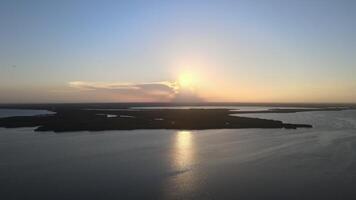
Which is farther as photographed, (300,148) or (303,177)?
(300,148)

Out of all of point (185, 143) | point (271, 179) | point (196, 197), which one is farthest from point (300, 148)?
point (196, 197)

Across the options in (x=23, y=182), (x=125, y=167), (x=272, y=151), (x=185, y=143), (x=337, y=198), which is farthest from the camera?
(x=185, y=143)

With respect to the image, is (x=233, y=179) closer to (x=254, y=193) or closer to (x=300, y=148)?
(x=254, y=193)

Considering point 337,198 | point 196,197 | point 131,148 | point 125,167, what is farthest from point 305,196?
point 131,148

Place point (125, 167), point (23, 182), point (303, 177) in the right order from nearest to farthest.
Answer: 1. point (23, 182)
2. point (303, 177)
3. point (125, 167)

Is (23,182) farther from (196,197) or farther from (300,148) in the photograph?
(300,148)

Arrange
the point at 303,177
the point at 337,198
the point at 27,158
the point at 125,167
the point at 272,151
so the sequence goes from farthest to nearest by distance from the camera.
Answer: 1. the point at 272,151
2. the point at 27,158
3. the point at 125,167
4. the point at 303,177
5. the point at 337,198
